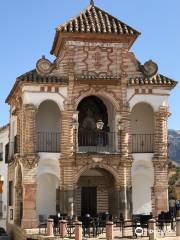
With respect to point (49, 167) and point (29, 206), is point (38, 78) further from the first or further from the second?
point (29, 206)

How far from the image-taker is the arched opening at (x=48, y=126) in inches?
1216

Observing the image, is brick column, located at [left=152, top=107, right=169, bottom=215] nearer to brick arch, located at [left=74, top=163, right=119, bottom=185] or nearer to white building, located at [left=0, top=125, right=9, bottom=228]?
brick arch, located at [left=74, top=163, right=119, bottom=185]

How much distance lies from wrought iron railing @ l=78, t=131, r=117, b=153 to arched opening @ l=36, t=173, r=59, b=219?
8.76ft

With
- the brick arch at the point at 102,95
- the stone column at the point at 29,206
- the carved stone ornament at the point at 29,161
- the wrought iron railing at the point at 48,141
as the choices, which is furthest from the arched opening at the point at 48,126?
the stone column at the point at 29,206

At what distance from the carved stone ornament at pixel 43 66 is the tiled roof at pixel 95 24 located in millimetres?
2009

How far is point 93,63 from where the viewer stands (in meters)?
30.7

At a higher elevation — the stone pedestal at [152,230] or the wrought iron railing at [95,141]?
the wrought iron railing at [95,141]

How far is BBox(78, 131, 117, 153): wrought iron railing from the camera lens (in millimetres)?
31359

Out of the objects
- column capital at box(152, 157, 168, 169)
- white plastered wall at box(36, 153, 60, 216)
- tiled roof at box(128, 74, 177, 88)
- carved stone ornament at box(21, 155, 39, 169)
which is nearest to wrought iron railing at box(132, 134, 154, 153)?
column capital at box(152, 157, 168, 169)

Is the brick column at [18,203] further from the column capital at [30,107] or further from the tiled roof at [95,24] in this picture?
the tiled roof at [95,24]

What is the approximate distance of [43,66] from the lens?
98.6ft

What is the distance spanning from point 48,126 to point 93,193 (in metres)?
5.07

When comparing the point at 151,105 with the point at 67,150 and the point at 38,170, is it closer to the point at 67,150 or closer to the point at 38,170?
the point at 67,150

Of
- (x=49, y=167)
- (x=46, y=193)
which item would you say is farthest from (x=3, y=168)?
(x=49, y=167)
